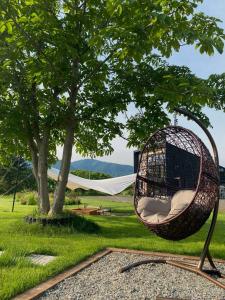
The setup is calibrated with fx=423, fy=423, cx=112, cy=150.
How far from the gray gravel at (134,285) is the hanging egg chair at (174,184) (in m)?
0.53

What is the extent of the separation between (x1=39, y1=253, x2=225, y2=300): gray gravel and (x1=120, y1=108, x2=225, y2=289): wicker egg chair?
115 millimetres

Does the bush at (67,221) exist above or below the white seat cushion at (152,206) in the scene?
below

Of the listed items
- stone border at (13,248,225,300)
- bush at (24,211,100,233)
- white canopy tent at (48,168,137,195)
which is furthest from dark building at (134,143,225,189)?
white canopy tent at (48,168,137,195)

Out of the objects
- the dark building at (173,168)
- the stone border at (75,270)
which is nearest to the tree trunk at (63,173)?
the stone border at (75,270)

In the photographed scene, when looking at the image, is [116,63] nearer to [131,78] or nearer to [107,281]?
[131,78]

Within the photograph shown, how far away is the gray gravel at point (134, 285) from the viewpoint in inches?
174

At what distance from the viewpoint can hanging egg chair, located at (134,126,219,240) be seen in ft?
16.6

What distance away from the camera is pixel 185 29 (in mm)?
5609

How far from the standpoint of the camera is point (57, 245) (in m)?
7.21

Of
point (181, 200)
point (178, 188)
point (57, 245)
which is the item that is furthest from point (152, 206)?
point (57, 245)

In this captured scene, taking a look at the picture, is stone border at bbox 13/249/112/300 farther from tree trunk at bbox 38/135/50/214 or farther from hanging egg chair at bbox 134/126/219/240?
tree trunk at bbox 38/135/50/214

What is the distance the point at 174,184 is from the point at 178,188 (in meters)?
0.09

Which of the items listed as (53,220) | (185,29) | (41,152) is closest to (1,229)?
(53,220)

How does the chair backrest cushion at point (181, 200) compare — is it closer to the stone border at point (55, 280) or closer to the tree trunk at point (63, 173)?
the stone border at point (55, 280)
